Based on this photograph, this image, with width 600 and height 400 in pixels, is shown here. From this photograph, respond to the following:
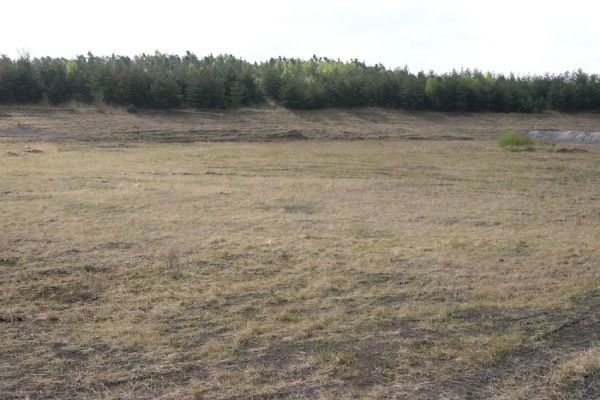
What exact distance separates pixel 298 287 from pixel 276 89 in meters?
33.8

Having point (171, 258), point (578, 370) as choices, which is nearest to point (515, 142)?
point (171, 258)

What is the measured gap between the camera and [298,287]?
6.27 m

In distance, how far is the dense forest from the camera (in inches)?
1388

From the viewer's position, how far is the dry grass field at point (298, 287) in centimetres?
421

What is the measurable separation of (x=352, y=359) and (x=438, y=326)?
1016 millimetres

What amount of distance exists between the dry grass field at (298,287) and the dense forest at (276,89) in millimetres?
21211

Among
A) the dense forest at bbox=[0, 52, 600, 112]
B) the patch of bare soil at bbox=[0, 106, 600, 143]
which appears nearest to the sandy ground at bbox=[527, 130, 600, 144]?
the patch of bare soil at bbox=[0, 106, 600, 143]

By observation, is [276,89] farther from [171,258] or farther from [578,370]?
[578,370]

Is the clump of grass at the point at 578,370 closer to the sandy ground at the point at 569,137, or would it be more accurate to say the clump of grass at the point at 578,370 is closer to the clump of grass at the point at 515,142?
the clump of grass at the point at 515,142

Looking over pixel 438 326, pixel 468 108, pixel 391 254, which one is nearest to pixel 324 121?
pixel 468 108

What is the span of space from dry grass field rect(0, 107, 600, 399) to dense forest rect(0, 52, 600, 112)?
21211mm

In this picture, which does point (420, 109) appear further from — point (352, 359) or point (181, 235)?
point (352, 359)

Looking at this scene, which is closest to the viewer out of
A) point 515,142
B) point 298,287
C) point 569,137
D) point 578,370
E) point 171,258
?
point 578,370

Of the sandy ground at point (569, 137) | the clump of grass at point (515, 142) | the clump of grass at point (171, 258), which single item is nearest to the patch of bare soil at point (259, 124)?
the sandy ground at point (569, 137)
